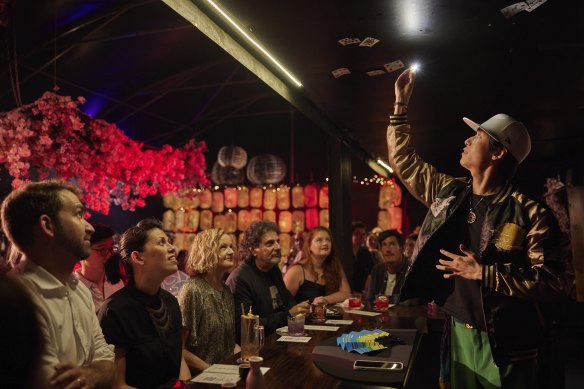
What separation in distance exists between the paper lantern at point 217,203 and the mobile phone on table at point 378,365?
1089 cm

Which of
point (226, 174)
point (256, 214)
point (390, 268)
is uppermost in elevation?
point (226, 174)

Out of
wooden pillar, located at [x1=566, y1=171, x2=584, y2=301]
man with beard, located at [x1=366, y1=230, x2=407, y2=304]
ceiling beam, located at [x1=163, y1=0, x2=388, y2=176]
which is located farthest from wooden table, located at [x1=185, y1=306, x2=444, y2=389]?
wooden pillar, located at [x1=566, y1=171, x2=584, y2=301]

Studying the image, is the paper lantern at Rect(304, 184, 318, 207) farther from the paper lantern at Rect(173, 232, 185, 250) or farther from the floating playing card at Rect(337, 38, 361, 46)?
the floating playing card at Rect(337, 38, 361, 46)

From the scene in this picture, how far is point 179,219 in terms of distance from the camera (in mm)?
13375

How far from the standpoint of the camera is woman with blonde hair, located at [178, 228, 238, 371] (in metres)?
2.92

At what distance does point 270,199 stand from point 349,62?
30.2 feet

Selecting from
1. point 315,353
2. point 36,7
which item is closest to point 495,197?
point 315,353

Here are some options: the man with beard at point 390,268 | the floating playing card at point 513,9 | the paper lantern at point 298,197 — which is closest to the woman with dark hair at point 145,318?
the floating playing card at point 513,9

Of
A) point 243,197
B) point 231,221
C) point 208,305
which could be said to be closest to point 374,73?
point 208,305

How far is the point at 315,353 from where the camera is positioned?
251cm

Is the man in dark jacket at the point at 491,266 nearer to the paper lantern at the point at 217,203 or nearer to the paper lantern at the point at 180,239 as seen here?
the paper lantern at the point at 217,203

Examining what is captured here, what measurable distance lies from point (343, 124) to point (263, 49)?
249 centimetres

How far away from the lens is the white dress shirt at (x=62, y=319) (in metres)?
1.67

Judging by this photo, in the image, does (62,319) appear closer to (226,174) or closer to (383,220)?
(226,174)
